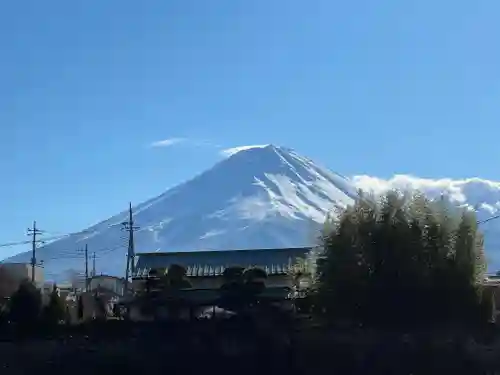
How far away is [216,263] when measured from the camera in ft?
136

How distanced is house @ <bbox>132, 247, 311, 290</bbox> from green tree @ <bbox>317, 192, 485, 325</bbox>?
8857mm

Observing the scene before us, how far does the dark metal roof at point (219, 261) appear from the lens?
Answer: 132ft

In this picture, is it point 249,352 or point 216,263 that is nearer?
point 249,352

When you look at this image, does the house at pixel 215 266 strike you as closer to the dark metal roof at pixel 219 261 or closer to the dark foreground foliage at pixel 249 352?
the dark metal roof at pixel 219 261

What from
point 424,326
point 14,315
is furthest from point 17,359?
point 424,326

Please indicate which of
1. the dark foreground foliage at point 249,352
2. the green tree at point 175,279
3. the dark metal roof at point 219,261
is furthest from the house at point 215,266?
the dark foreground foliage at point 249,352

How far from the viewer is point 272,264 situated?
1622 inches

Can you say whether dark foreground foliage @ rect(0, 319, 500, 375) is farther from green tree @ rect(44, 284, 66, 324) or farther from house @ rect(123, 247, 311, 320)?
house @ rect(123, 247, 311, 320)

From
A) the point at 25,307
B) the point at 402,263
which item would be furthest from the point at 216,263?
the point at 402,263

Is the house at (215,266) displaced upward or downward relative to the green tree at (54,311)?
upward

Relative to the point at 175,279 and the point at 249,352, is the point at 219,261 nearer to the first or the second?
the point at 175,279

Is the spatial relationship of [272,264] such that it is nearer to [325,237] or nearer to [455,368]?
[325,237]

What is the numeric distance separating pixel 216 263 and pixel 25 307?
1301 centimetres

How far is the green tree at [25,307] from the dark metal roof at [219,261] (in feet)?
32.6
